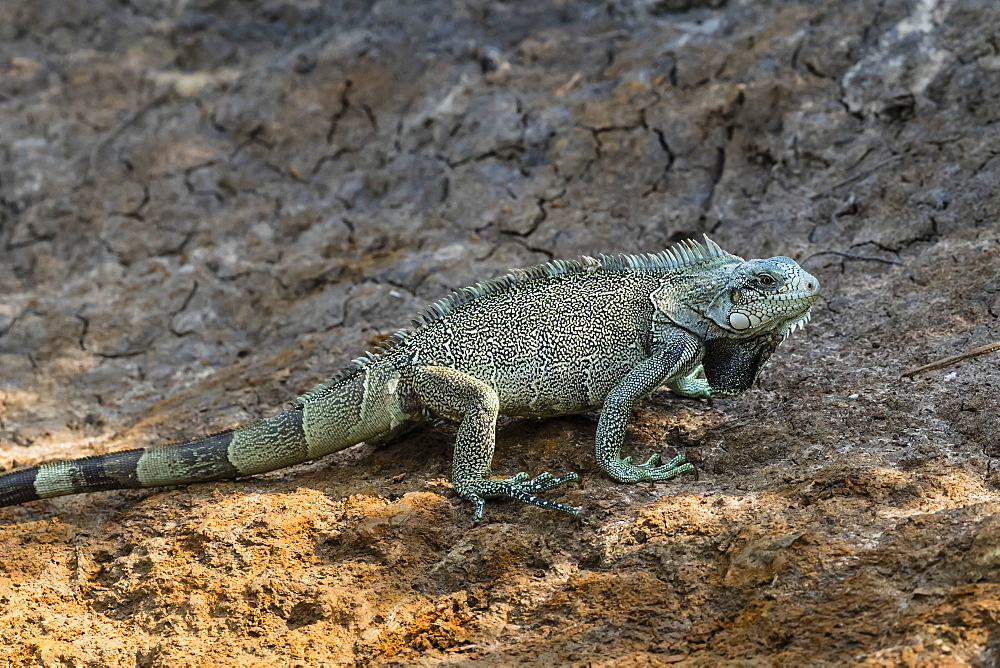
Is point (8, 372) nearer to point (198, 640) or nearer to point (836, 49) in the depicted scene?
point (198, 640)

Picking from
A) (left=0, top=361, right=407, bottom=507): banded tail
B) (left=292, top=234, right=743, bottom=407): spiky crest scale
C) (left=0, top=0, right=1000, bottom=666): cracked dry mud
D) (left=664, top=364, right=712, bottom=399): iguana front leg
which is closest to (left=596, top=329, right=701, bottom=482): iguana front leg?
(left=0, top=0, right=1000, bottom=666): cracked dry mud

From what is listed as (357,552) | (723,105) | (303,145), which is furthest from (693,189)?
(357,552)

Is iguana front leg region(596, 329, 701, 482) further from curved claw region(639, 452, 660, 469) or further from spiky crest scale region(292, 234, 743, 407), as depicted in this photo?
spiky crest scale region(292, 234, 743, 407)

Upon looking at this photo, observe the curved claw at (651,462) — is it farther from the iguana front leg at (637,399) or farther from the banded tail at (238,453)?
the banded tail at (238,453)

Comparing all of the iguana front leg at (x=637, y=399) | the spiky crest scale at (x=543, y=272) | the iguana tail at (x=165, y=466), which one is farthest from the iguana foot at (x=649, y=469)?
the iguana tail at (x=165, y=466)

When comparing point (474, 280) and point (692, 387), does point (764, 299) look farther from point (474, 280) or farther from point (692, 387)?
point (474, 280)
